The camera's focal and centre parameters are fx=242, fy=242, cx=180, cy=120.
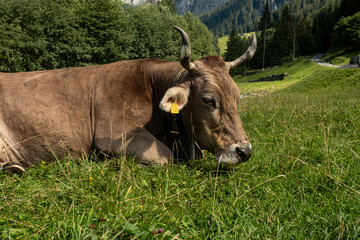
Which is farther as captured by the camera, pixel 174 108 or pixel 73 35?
pixel 73 35

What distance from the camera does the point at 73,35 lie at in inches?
1212

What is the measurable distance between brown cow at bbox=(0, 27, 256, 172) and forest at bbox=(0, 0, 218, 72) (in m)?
25.4

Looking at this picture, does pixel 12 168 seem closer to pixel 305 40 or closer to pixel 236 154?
pixel 236 154

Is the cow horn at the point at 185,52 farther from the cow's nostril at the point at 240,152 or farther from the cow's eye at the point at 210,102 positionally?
the cow's nostril at the point at 240,152

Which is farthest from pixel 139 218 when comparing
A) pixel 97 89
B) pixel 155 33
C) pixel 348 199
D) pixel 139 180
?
pixel 155 33

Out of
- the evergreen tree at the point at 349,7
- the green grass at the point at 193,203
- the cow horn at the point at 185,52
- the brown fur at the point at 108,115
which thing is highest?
the evergreen tree at the point at 349,7

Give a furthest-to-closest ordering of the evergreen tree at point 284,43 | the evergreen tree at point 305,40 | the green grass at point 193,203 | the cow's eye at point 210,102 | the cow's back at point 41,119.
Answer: the evergreen tree at point 305,40, the evergreen tree at point 284,43, the cow's back at point 41,119, the cow's eye at point 210,102, the green grass at point 193,203

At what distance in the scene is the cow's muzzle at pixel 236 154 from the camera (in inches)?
133

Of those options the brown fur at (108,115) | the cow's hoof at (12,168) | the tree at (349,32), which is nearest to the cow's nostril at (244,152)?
the brown fur at (108,115)

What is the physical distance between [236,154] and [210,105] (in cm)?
85

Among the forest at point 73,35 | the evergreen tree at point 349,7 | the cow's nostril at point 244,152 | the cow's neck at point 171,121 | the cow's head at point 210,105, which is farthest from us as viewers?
the evergreen tree at point 349,7

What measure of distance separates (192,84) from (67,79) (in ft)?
7.68

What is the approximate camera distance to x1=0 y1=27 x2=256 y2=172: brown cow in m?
3.74

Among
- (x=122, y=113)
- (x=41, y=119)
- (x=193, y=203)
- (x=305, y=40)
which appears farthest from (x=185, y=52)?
(x=305, y=40)
